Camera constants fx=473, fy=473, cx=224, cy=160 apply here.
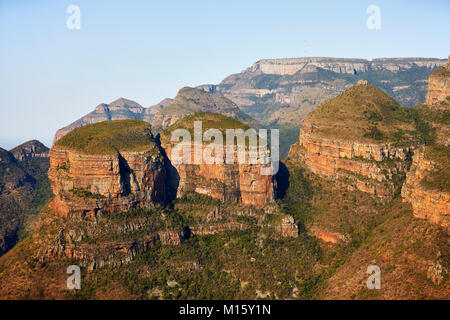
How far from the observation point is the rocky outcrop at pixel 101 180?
77.5 meters

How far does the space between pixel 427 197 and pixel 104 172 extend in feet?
162

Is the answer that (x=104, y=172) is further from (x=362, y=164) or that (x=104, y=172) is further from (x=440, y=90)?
(x=440, y=90)

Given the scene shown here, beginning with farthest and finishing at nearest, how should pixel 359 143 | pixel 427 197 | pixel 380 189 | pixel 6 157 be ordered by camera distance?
pixel 6 157, pixel 359 143, pixel 380 189, pixel 427 197

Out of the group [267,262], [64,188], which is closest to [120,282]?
[64,188]

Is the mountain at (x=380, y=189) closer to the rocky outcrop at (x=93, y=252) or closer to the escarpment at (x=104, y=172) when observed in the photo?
the escarpment at (x=104, y=172)

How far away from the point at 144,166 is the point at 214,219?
16534mm

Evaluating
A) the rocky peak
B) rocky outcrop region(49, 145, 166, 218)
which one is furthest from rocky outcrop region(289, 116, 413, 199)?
the rocky peak

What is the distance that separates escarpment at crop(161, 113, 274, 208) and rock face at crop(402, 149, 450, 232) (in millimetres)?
25848

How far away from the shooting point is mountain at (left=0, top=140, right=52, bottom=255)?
11062cm

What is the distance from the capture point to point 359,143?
87562mm

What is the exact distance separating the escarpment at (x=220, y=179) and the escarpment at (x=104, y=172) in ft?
14.9

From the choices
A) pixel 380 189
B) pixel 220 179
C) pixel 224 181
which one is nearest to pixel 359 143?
pixel 380 189

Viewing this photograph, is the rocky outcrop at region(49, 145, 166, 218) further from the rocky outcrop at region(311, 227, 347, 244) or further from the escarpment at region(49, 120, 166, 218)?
the rocky outcrop at region(311, 227, 347, 244)

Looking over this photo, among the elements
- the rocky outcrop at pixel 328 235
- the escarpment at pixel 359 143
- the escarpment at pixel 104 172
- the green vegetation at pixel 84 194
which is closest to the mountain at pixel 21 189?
the escarpment at pixel 104 172
